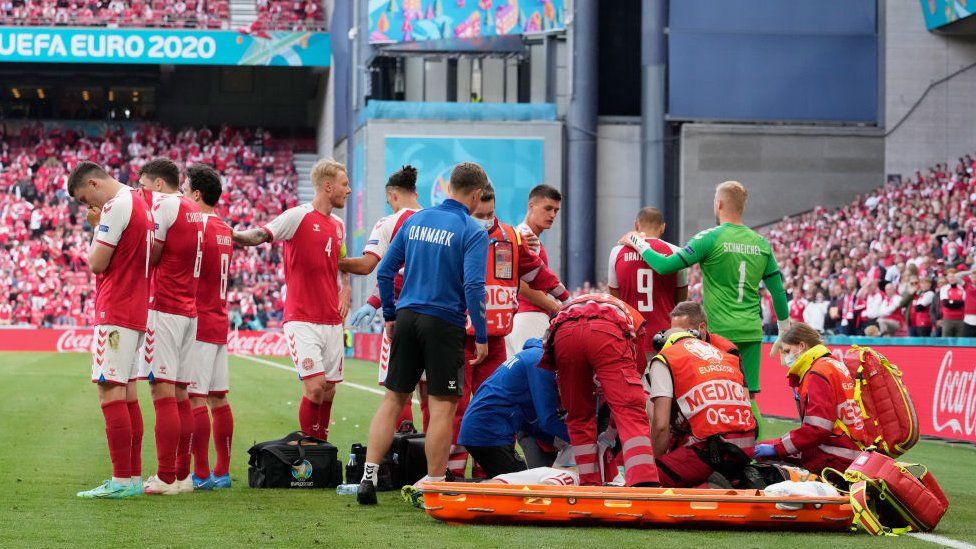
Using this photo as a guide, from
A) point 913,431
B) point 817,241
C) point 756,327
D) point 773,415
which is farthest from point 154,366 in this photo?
point 817,241

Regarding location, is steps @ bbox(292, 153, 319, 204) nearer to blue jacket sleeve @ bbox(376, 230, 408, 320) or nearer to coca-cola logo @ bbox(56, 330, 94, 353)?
coca-cola logo @ bbox(56, 330, 94, 353)

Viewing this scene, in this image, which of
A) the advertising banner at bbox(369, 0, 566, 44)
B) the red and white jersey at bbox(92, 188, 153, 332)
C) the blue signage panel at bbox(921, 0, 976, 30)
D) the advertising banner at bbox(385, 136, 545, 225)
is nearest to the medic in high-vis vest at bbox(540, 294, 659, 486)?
the red and white jersey at bbox(92, 188, 153, 332)

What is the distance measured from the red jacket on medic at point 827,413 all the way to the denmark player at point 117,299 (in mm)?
4161

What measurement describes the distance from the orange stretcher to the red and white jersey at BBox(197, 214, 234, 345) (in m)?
2.54

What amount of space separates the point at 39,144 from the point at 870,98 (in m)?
28.7

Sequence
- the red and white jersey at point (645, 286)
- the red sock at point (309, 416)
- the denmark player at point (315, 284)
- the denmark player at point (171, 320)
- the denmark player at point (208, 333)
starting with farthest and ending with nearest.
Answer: the red and white jersey at point (645, 286), the red sock at point (309, 416), the denmark player at point (315, 284), the denmark player at point (208, 333), the denmark player at point (171, 320)

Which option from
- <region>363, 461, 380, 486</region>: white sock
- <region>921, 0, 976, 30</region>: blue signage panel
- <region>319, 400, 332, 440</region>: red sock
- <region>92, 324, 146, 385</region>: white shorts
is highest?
<region>921, 0, 976, 30</region>: blue signage panel

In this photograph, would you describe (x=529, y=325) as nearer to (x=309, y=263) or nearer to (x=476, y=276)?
(x=309, y=263)

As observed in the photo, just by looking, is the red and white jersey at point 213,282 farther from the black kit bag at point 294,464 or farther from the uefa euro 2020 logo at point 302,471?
the uefa euro 2020 logo at point 302,471

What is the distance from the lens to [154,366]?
8914mm

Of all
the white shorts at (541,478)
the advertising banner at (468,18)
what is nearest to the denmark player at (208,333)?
the white shorts at (541,478)

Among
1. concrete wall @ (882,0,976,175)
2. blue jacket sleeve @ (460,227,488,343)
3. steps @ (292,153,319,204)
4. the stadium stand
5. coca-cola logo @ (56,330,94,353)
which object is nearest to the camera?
blue jacket sleeve @ (460,227,488,343)

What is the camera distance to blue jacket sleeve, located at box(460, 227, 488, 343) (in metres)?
8.26

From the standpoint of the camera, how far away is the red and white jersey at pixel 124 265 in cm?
847
